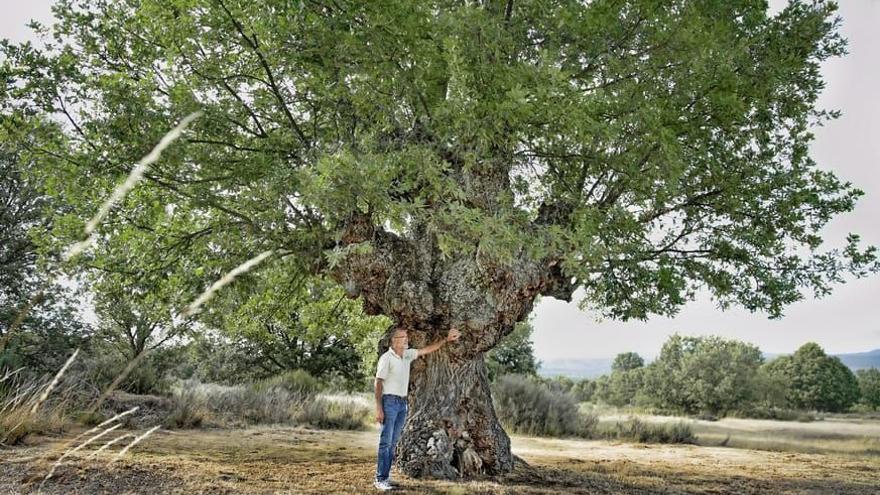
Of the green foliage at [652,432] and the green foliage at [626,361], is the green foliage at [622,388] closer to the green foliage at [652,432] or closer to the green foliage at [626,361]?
the green foliage at [626,361]

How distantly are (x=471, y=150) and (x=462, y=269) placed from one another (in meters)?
1.58

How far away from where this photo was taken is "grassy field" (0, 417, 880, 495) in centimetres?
653

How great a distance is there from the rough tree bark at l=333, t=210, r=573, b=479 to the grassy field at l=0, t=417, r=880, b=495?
0.47 meters

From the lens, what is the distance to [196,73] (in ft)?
24.2

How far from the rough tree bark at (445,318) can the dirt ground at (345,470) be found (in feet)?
1.53

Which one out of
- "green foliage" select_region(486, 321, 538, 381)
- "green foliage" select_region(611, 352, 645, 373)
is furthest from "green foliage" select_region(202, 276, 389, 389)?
"green foliage" select_region(611, 352, 645, 373)

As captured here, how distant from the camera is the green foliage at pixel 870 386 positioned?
42559mm

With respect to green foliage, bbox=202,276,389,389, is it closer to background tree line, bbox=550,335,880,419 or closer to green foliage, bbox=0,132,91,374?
green foliage, bbox=0,132,91,374

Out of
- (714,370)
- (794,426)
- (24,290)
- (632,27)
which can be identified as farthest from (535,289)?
(714,370)

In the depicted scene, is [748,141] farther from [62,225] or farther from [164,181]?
[62,225]

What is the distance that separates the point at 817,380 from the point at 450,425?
4159cm

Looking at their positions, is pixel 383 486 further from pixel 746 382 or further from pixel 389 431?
pixel 746 382

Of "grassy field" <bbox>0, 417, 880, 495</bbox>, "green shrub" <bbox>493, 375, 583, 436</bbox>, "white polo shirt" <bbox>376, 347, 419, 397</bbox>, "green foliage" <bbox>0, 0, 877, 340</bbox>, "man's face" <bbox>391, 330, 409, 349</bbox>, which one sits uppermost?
"green foliage" <bbox>0, 0, 877, 340</bbox>

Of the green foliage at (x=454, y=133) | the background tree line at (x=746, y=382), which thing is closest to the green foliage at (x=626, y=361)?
the background tree line at (x=746, y=382)
